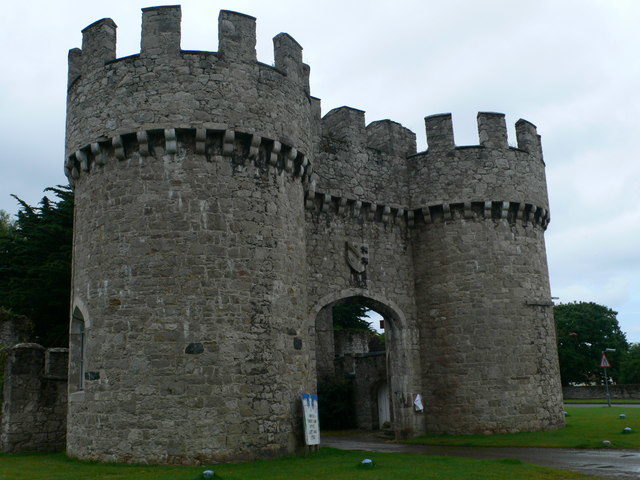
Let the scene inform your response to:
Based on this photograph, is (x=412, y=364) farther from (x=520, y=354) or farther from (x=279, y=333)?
(x=279, y=333)

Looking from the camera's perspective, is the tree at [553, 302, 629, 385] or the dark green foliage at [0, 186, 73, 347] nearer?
the dark green foliage at [0, 186, 73, 347]

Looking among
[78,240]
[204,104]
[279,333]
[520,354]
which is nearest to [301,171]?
[204,104]

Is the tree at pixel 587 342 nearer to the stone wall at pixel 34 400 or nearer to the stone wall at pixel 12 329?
the stone wall at pixel 12 329

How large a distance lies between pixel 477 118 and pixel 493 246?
4.08 metres

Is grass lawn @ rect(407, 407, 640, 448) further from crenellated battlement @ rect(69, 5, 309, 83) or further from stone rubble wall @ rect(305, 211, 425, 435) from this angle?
crenellated battlement @ rect(69, 5, 309, 83)

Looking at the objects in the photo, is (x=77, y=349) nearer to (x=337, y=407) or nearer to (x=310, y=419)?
(x=310, y=419)

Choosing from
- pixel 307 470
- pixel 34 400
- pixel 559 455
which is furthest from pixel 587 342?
pixel 34 400

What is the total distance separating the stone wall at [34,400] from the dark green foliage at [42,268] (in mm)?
6437

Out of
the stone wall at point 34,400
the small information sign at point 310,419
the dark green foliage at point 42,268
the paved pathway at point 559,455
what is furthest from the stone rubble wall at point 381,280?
the dark green foliage at point 42,268

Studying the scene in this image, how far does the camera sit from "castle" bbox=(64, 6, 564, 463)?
39.6ft

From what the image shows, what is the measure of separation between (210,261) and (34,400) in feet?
19.8

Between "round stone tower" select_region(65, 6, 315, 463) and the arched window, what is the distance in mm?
38

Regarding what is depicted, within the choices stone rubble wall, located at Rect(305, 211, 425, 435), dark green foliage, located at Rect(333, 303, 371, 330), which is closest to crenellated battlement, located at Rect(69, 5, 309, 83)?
stone rubble wall, located at Rect(305, 211, 425, 435)

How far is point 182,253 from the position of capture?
12.6 m
